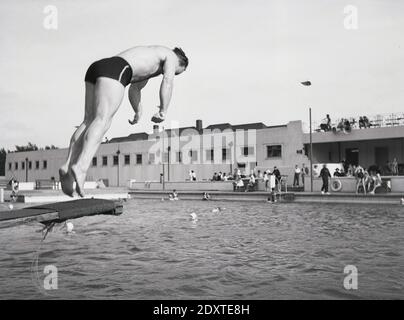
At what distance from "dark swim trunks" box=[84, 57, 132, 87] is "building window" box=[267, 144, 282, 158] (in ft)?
129

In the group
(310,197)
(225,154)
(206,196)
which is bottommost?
(206,196)

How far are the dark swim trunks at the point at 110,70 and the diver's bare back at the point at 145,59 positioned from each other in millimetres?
67

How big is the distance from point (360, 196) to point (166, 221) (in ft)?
39.5

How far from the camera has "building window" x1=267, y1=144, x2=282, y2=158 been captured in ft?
136

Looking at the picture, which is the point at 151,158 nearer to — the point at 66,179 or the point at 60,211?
the point at 60,211

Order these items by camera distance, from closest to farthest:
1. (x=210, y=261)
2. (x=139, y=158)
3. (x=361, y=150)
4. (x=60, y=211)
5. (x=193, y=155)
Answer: (x=60, y=211)
(x=210, y=261)
(x=361, y=150)
(x=193, y=155)
(x=139, y=158)

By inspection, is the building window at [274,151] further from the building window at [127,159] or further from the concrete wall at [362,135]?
the building window at [127,159]

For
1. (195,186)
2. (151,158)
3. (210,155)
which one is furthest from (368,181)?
(151,158)

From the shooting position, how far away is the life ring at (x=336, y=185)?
27562mm

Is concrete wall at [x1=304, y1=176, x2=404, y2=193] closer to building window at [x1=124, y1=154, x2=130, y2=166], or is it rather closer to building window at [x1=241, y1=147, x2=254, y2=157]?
building window at [x1=241, y1=147, x2=254, y2=157]

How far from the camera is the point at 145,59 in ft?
9.66

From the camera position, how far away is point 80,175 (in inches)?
109

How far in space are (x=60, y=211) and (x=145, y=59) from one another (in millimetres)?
1423

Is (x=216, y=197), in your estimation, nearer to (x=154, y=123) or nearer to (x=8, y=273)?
(x=8, y=273)
